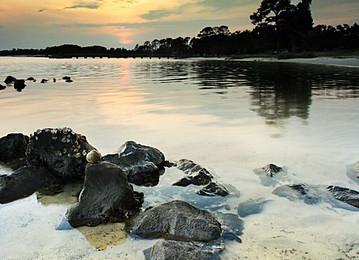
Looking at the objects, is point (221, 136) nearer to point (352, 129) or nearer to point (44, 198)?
point (352, 129)

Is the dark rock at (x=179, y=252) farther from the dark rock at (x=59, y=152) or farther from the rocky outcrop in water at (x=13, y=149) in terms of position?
the rocky outcrop in water at (x=13, y=149)

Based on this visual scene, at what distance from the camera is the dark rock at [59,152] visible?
815 centimetres

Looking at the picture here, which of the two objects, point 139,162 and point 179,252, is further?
point 139,162

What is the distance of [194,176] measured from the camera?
26.2 ft

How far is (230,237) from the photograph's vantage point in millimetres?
5520

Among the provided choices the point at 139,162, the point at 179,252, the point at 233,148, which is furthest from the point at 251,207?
the point at 233,148

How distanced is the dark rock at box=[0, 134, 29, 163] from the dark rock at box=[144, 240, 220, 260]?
606 cm

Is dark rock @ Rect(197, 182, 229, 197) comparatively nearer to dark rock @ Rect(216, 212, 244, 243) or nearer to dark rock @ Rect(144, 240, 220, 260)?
dark rock @ Rect(216, 212, 244, 243)

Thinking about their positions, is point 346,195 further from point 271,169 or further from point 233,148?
point 233,148

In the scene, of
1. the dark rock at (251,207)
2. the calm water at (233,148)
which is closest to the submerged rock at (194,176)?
the calm water at (233,148)

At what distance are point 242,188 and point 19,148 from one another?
580 centimetres

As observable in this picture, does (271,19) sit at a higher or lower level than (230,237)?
higher

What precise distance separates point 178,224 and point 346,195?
317cm

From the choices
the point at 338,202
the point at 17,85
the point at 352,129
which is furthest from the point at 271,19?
the point at 338,202
